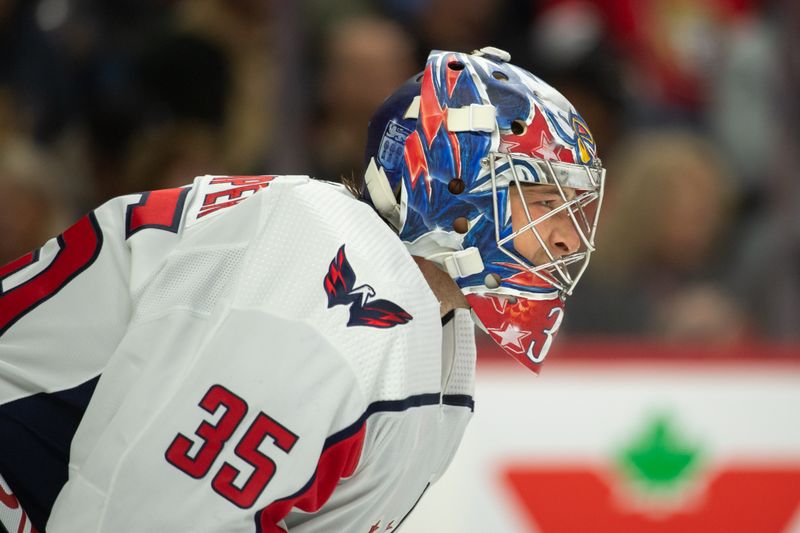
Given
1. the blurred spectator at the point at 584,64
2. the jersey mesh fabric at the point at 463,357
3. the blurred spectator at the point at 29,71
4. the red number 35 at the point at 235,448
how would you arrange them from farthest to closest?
the blurred spectator at the point at 584,64 → the blurred spectator at the point at 29,71 → the jersey mesh fabric at the point at 463,357 → the red number 35 at the point at 235,448

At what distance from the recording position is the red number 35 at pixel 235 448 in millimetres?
1532

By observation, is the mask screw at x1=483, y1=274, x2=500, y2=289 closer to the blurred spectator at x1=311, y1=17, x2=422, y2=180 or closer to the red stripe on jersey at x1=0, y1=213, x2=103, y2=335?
the red stripe on jersey at x1=0, y1=213, x2=103, y2=335

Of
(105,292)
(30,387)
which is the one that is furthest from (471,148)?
(30,387)

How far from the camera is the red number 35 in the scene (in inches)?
60.3

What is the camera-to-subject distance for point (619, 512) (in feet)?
10.7

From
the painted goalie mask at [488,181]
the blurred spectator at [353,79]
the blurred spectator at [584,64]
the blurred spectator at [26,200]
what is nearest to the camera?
the painted goalie mask at [488,181]

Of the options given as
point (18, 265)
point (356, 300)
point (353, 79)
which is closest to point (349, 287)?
point (356, 300)

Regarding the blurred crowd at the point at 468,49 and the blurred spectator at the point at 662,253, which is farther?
the blurred spectator at the point at 662,253

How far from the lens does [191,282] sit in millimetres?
1657

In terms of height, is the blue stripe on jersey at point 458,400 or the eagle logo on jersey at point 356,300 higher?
the eagle logo on jersey at point 356,300

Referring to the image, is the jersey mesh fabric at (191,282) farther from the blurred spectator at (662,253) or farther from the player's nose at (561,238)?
the blurred spectator at (662,253)

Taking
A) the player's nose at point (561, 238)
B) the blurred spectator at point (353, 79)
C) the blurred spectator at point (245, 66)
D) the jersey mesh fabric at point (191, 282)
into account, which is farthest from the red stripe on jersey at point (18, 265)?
the blurred spectator at point (353, 79)

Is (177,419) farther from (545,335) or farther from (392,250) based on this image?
(545,335)

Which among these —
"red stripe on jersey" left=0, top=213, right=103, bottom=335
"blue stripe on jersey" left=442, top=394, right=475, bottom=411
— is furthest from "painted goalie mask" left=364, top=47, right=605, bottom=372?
"red stripe on jersey" left=0, top=213, right=103, bottom=335
